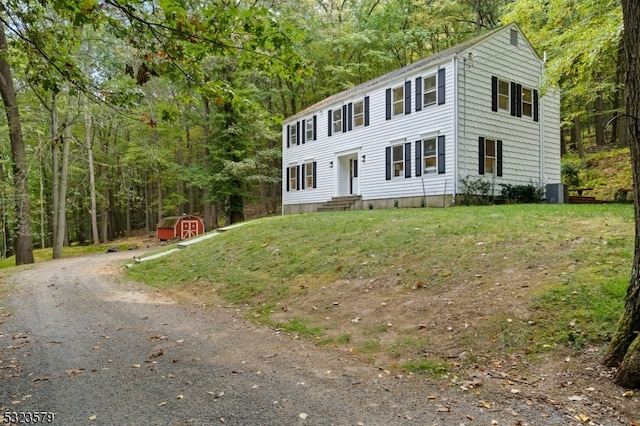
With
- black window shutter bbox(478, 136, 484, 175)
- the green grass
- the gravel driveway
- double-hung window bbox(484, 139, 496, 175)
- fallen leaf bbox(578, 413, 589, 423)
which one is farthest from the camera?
double-hung window bbox(484, 139, 496, 175)

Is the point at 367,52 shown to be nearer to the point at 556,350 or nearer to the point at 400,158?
the point at 400,158

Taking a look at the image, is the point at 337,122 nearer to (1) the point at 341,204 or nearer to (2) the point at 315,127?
(2) the point at 315,127

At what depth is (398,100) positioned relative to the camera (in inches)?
645

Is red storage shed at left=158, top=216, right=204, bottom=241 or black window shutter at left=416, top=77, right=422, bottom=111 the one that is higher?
black window shutter at left=416, top=77, right=422, bottom=111

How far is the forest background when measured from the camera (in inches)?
170

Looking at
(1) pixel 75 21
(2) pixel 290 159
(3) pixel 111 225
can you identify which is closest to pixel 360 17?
(2) pixel 290 159

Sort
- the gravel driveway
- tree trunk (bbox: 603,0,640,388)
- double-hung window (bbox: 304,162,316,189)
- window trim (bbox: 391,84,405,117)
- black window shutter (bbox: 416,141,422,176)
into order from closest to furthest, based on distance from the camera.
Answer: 1. the gravel driveway
2. tree trunk (bbox: 603,0,640,388)
3. black window shutter (bbox: 416,141,422,176)
4. window trim (bbox: 391,84,405,117)
5. double-hung window (bbox: 304,162,316,189)

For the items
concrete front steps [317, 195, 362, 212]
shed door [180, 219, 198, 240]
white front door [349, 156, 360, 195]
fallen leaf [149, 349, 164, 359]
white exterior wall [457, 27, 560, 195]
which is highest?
white exterior wall [457, 27, 560, 195]

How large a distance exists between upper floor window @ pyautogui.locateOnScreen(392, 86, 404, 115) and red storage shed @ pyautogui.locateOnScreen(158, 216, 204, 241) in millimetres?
13270

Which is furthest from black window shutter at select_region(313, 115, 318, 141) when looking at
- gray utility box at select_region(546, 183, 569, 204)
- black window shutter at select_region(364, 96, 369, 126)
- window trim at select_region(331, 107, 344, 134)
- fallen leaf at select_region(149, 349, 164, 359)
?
fallen leaf at select_region(149, 349, 164, 359)

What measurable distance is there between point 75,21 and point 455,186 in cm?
1228

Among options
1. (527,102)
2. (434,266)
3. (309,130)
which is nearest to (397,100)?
(527,102)

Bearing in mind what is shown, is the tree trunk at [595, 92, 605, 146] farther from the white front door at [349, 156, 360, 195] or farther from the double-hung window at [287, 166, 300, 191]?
the double-hung window at [287, 166, 300, 191]

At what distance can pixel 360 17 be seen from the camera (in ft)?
92.6
